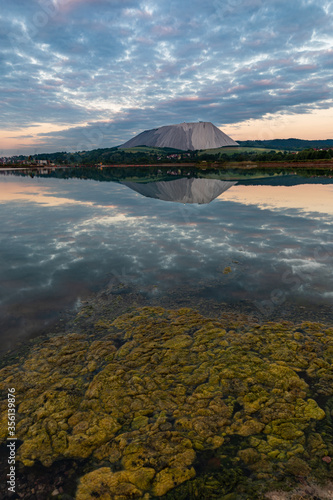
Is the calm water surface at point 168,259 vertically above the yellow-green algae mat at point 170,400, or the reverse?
the calm water surface at point 168,259

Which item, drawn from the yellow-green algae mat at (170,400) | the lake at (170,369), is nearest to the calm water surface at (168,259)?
the lake at (170,369)

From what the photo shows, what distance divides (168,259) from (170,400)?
550 inches

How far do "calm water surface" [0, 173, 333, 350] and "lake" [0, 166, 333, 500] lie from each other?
15 centimetres

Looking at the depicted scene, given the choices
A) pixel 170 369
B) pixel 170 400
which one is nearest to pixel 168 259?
pixel 170 369

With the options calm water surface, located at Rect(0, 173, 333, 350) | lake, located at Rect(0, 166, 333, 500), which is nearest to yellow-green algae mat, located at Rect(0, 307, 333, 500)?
lake, located at Rect(0, 166, 333, 500)

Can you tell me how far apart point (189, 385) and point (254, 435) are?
2.74 metres

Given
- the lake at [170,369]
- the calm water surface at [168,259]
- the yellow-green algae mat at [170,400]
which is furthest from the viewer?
the calm water surface at [168,259]

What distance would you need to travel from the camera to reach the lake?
7.38 m

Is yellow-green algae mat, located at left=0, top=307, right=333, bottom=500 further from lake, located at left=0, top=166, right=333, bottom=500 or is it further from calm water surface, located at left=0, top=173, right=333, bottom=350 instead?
calm water surface, located at left=0, top=173, right=333, bottom=350

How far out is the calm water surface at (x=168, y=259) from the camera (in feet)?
53.3

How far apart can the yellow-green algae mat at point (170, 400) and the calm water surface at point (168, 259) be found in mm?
2707

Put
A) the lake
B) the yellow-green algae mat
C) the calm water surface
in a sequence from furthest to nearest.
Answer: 1. the calm water surface
2. the yellow-green algae mat
3. the lake

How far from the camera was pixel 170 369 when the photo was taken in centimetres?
1123

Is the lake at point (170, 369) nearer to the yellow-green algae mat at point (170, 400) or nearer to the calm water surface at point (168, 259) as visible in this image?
the yellow-green algae mat at point (170, 400)
